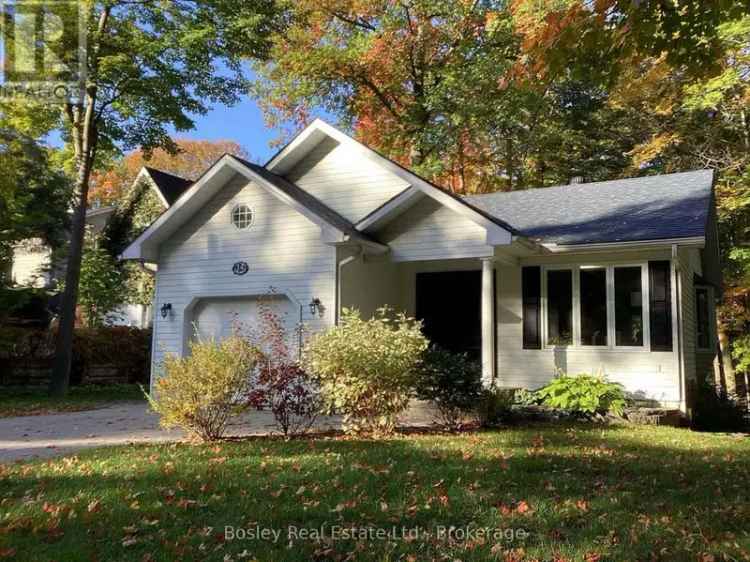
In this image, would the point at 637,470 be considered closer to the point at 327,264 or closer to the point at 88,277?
the point at 327,264

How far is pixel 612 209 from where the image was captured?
43.9ft

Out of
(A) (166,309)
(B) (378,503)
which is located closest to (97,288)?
(A) (166,309)

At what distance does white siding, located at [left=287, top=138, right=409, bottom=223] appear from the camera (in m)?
13.2

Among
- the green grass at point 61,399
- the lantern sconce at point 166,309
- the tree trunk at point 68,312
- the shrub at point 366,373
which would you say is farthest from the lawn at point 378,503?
the tree trunk at point 68,312

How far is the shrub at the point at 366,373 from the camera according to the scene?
863 cm

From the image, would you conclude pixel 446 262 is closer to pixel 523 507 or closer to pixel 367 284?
pixel 367 284

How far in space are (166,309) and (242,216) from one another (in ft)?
8.40

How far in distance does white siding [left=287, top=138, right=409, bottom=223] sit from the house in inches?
1.1

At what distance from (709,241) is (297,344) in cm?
924

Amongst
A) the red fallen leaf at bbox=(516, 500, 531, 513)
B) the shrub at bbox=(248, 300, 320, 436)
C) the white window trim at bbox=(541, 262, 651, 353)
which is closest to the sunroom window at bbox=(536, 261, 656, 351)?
the white window trim at bbox=(541, 262, 651, 353)

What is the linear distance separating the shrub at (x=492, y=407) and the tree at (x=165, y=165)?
31.6 meters

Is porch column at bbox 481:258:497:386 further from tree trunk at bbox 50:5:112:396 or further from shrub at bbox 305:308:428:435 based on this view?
tree trunk at bbox 50:5:112:396

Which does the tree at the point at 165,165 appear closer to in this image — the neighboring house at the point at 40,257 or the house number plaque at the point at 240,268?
the neighboring house at the point at 40,257

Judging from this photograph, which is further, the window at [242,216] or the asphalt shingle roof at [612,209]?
the window at [242,216]
